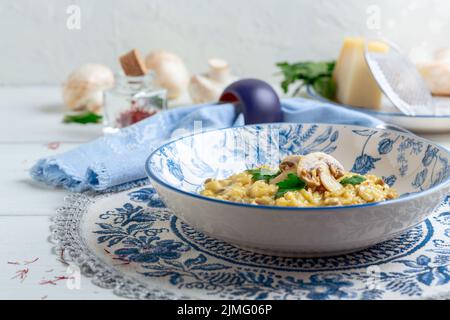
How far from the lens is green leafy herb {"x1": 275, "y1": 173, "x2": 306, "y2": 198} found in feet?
3.96

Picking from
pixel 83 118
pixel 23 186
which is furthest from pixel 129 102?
pixel 23 186

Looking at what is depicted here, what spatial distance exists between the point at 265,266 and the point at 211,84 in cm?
135

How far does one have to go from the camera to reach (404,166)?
4.84 ft

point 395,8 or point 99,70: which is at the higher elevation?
point 395,8

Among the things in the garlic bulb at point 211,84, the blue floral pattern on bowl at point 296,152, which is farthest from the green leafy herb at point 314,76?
the blue floral pattern on bowl at point 296,152

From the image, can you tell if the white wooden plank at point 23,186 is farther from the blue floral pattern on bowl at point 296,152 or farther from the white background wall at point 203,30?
the white background wall at point 203,30

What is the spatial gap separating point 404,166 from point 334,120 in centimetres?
49

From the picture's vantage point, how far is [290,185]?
1217 mm

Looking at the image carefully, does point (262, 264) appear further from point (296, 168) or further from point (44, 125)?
point (44, 125)

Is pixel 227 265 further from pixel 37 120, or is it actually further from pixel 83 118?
pixel 37 120

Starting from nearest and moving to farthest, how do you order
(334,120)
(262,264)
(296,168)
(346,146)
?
1. (262,264)
2. (296,168)
3. (346,146)
4. (334,120)

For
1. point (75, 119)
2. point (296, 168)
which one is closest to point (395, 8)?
point (75, 119)

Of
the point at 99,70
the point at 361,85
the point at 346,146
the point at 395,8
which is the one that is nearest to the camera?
the point at 346,146

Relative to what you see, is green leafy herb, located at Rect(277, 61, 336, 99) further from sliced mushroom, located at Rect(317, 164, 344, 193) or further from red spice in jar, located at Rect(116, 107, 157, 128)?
sliced mushroom, located at Rect(317, 164, 344, 193)
